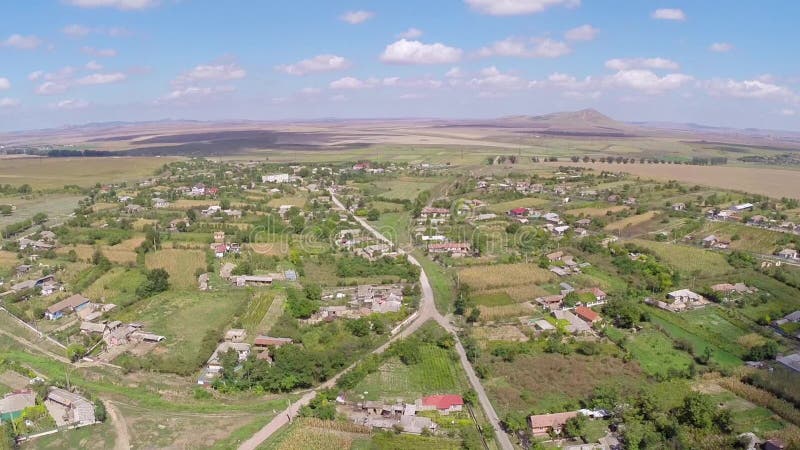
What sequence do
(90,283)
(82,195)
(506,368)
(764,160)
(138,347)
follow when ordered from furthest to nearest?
(764,160) < (82,195) < (90,283) < (138,347) < (506,368)

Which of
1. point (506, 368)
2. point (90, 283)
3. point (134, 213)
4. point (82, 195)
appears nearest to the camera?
point (506, 368)

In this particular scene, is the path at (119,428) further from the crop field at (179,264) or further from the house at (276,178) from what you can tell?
the house at (276,178)

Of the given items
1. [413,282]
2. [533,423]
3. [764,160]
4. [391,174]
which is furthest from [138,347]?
[764,160]

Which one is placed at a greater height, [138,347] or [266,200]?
[266,200]

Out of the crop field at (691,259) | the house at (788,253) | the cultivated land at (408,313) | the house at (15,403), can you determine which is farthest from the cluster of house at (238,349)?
the house at (788,253)

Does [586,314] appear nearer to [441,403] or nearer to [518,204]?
[441,403]

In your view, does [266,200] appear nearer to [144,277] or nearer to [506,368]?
[144,277]
